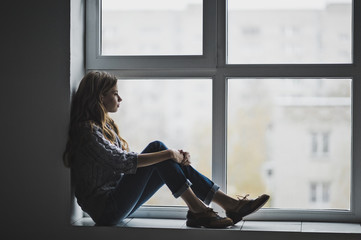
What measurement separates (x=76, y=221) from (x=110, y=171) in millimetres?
377

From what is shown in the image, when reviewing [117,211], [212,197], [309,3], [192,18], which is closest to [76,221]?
[117,211]

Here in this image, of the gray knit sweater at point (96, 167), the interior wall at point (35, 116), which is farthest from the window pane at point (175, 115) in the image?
the interior wall at point (35, 116)

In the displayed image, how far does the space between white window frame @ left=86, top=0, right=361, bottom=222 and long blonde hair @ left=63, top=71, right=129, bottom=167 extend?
251 millimetres

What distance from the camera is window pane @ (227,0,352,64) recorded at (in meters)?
2.93

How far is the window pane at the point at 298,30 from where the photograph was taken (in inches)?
115

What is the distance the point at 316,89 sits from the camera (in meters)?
2.95

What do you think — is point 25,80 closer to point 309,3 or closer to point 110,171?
point 110,171

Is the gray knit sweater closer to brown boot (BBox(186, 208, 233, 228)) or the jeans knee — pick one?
the jeans knee

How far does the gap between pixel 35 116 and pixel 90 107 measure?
1.02 feet

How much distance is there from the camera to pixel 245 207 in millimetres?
2793

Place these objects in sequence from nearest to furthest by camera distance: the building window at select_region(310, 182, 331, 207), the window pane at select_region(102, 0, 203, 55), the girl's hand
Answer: the girl's hand < the building window at select_region(310, 182, 331, 207) < the window pane at select_region(102, 0, 203, 55)

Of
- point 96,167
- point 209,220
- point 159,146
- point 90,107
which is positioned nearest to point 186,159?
point 159,146

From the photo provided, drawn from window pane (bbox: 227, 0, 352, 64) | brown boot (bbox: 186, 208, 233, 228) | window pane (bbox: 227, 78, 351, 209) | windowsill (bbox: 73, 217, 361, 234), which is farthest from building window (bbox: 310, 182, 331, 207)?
window pane (bbox: 227, 0, 352, 64)

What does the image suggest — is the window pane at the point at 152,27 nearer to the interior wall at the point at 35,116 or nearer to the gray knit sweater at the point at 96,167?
the interior wall at the point at 35,116
